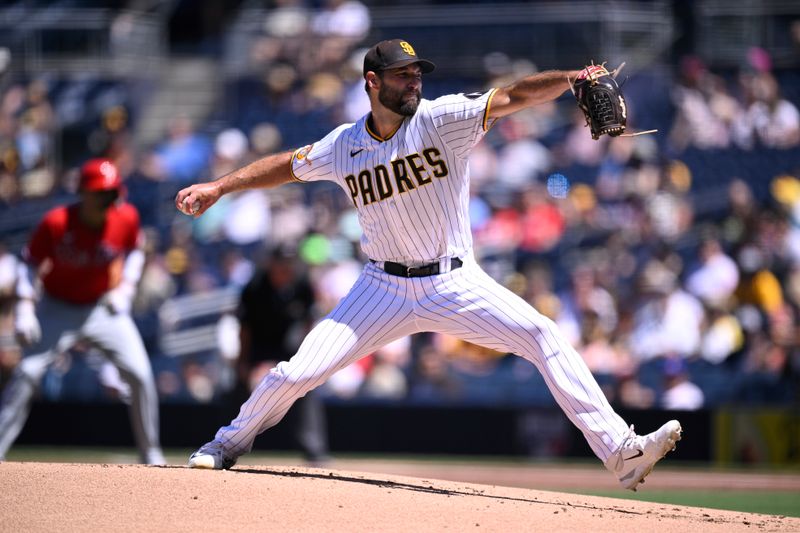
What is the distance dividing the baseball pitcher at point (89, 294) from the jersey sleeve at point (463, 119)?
127 inches

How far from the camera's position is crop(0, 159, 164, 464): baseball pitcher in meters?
8.06

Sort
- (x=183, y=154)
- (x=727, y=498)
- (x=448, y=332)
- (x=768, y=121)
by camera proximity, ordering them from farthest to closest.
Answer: (x=183, y=154) < (x=768, y=121) < (x=727, y=498) < (x=448, y=332)

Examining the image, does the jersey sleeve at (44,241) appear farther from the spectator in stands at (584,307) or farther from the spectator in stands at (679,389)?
the spectator in stands at (679,389)

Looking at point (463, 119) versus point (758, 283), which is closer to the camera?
point (463, 119)

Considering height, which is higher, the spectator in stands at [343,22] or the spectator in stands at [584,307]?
the spectator in stands at [343,22]

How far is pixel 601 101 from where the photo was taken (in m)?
5.53

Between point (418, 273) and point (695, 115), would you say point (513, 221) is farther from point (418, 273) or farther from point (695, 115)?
point (418, 273)

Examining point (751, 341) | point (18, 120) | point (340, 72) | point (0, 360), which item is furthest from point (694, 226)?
point (18, 120)

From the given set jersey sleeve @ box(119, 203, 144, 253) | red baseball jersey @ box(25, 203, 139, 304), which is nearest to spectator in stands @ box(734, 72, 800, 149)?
jersey sleeve @ box(119, 203, 144, 253)

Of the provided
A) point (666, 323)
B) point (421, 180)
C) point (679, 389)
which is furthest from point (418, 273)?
point (666, 323)

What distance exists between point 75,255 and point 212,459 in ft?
8.76

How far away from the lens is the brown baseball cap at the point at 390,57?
19.5 feet

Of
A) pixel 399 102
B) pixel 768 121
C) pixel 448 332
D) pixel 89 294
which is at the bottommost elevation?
pixel 448 332

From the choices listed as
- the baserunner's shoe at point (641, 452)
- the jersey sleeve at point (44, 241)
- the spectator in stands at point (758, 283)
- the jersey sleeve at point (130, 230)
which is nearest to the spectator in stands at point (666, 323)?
the spectator in stands at point (758, 283)
